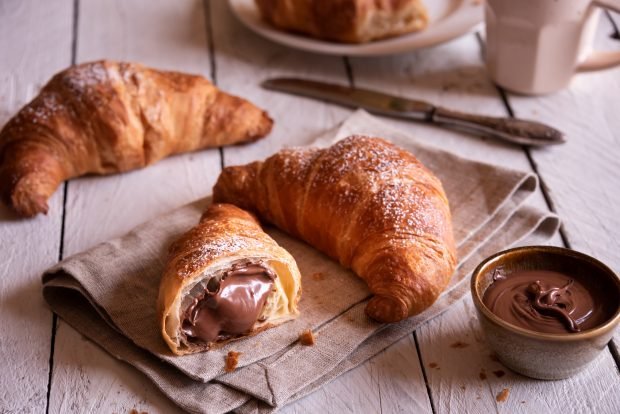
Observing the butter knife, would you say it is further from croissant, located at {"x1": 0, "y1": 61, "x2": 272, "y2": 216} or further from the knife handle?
croissant, located at {"x1": 0, "y1": 61, "x2": 272, "y2": 216}

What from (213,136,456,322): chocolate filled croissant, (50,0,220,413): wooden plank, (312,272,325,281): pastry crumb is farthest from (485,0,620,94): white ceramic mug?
(312,272,325,281): pastry crumb

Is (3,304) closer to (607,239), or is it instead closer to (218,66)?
(218,66)

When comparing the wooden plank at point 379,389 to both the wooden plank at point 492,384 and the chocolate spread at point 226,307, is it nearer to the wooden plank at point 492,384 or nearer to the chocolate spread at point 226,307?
the wooden plank at point 492,384

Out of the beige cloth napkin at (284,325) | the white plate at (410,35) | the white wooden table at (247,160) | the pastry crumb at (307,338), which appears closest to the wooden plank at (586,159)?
the white wooden table at (247,160)

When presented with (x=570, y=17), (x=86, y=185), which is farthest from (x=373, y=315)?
(x=570, y=17)

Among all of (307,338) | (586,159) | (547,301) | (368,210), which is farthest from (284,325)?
(586,159)
